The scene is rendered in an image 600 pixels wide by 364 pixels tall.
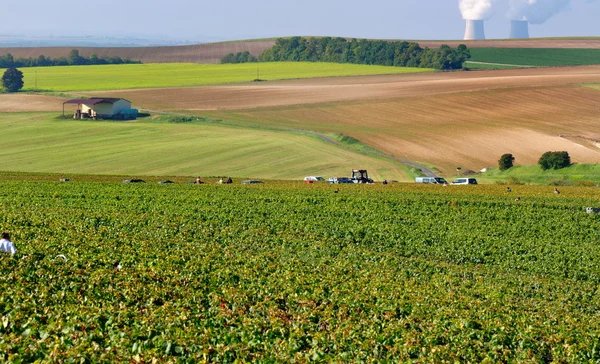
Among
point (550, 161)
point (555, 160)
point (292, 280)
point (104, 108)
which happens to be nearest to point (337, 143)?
point (550, 161)

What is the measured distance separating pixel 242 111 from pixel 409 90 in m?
31.1

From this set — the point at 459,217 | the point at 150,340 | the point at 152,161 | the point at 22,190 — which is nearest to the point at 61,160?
the point at 152,161

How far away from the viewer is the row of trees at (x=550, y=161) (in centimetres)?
8319

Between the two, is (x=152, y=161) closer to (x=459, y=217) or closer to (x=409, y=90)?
(x=459, y=217)

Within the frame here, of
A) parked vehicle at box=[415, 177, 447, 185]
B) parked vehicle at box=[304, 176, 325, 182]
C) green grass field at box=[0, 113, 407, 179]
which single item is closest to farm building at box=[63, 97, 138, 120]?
green grass field at box=[0, 113, 407, 179]

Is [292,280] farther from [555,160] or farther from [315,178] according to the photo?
[555,160]

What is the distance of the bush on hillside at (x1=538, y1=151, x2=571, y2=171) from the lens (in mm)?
83125

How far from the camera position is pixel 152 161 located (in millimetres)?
88062

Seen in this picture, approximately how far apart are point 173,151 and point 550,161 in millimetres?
40813

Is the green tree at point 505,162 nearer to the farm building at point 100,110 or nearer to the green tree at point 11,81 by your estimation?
the farm building at point 100,110

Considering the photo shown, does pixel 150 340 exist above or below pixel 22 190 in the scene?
above

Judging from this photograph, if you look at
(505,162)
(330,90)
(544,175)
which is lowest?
(544,175)

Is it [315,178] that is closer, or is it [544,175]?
[315,178]

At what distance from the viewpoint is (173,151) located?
93.3 meters
